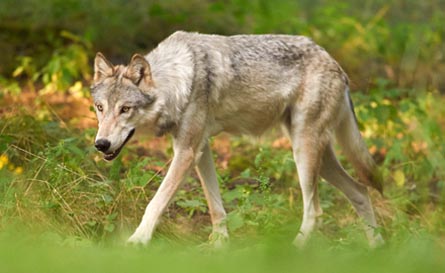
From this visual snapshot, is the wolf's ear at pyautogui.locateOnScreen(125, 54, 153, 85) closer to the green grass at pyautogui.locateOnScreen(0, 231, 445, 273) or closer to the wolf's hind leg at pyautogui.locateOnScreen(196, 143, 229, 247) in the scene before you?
the wolf's hind leg at pyautogui.locateOnScreen(196, 143, 229, 247)

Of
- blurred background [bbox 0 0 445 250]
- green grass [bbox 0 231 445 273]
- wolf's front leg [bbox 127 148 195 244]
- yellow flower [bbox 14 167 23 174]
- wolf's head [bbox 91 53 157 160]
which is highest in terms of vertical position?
green grass [bbox 0 231 445 273]

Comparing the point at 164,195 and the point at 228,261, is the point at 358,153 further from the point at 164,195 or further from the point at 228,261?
the point at 228,261

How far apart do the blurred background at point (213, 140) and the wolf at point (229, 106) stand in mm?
307

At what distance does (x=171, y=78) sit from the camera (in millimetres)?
6785

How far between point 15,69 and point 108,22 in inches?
50.2

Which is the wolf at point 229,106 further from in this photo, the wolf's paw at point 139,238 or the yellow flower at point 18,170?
the yellow flower at point 18,170

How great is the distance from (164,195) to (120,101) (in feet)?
2.28

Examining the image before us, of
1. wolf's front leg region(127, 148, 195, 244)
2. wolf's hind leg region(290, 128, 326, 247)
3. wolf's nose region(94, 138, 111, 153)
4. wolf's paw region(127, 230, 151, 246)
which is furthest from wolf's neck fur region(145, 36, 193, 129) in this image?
wolf's hind leg region(290, 128, 326, 247)

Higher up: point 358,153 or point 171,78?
point 171,78

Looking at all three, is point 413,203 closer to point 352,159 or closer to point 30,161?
point 352,159

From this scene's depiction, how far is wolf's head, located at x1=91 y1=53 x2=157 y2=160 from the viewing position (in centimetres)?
632

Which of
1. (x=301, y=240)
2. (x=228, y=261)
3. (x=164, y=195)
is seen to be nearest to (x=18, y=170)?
(x=164, y=195)

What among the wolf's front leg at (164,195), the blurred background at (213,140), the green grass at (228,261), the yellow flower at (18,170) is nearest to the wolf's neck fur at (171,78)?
the wolf's front leg at (164,195)

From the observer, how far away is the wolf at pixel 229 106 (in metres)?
6.54
